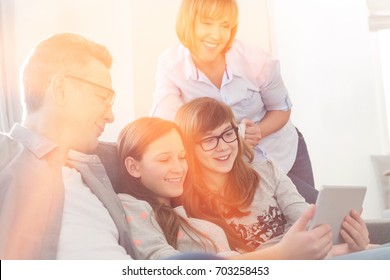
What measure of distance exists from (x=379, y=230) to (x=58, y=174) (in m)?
0.80

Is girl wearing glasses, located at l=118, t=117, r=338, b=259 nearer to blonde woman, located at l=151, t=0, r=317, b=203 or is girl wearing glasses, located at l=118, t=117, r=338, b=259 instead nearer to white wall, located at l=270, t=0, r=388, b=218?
blonde woman, located at l=151, t=0, r=317, b=203

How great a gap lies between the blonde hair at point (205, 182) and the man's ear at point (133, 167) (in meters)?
0.12

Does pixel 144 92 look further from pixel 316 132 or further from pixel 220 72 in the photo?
pixel 316 132

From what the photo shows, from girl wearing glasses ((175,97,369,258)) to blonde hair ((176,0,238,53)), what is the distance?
16 centimetres

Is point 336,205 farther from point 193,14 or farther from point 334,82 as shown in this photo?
point 193,14

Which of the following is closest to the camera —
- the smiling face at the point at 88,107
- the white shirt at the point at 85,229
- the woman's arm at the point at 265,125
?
the white shirt at the point at 85,229

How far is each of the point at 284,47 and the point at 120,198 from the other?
1.88ft

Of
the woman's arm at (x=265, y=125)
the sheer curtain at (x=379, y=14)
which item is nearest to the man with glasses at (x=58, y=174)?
the woman's arm at (x=265, y=125)

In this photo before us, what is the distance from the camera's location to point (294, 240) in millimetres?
1459

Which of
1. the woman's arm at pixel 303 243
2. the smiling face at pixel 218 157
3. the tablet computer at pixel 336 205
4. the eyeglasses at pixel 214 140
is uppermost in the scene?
the eyeglasses at pixel 214 140

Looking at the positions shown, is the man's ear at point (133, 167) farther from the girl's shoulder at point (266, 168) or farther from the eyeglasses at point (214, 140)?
the girl's shoulder at point (266, 168)

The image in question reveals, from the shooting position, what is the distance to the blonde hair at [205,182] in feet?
5.07

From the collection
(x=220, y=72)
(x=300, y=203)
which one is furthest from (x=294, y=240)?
(x=220, y=72)

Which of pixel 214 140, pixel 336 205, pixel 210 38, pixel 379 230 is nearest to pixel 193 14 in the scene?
pixel 210 38
